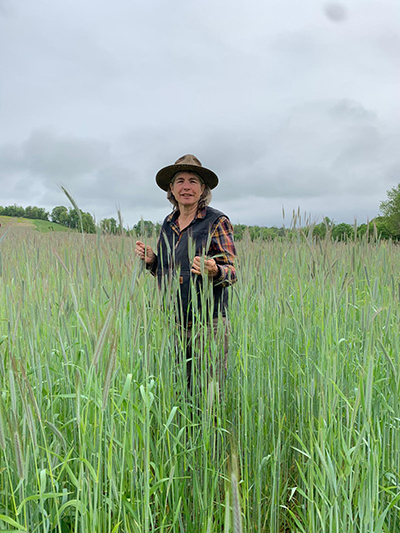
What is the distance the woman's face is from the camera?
89.2 inches

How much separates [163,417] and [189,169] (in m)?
1.47

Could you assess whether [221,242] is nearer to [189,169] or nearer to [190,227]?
[190,227]

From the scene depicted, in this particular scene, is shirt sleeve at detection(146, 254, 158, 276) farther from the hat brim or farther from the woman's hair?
the hat brim

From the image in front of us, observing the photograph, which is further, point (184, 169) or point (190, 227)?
point (184, 169)

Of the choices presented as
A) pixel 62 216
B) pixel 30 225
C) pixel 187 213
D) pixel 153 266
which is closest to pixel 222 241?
pixel 187 213

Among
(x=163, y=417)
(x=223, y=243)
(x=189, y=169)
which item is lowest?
(x=163, y=417)

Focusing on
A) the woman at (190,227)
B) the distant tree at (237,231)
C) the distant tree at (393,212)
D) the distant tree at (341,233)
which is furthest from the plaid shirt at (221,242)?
the distant tree at (393,212)

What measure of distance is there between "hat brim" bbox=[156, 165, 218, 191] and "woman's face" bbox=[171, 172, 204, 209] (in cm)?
4

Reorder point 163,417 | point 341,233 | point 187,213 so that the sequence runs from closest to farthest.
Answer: point 163,417
point 187,213
point 341,233

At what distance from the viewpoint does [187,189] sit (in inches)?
89.2

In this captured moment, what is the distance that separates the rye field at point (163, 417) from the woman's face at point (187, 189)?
78 centimetres

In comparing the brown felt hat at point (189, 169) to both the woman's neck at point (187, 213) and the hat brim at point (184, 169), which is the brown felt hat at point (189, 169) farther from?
the woman's neck at point (187, 213)

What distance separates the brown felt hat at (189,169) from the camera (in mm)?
2280

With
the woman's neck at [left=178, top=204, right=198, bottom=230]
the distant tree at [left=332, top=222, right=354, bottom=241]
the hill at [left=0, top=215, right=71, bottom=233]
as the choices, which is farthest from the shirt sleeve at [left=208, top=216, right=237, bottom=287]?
the hill at [left=0, top=215, right=71, bottom=233]
